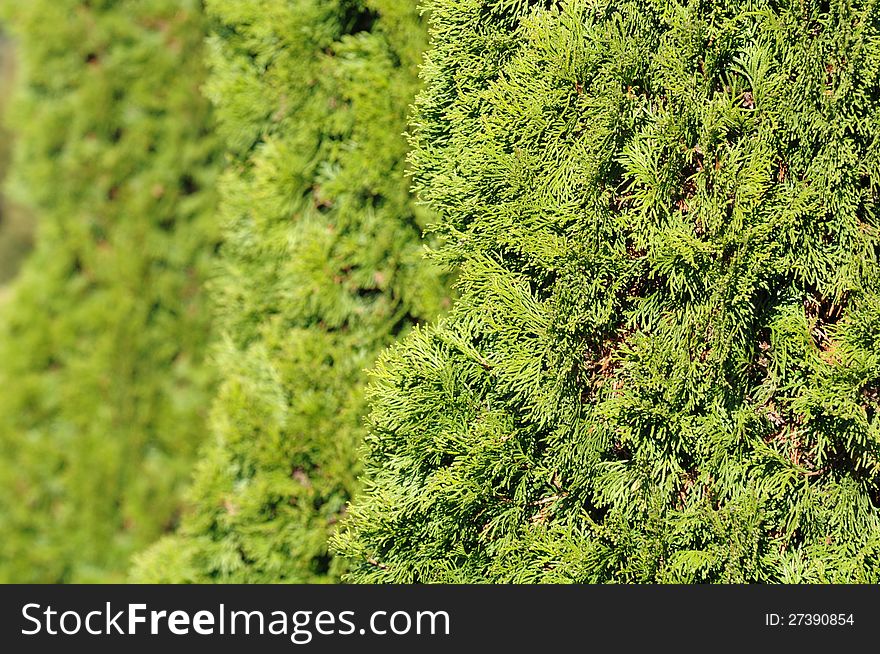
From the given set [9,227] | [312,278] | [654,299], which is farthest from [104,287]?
[9,227]

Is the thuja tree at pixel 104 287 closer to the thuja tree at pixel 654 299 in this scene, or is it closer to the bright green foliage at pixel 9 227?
the thuja tree at pixel 654 299

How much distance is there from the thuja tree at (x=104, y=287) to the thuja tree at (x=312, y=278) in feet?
6.39

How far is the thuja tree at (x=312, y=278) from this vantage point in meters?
3.27

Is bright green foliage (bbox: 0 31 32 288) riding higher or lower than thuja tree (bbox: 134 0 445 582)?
higher

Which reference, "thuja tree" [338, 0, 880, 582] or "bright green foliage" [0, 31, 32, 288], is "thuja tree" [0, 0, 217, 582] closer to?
"thuja tree" [338, 0, 880, 582]

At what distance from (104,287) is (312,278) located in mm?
2589

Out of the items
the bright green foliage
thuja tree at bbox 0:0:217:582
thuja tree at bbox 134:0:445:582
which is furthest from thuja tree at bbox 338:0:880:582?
the bright green foliage

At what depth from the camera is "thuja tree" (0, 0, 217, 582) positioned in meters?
5.25

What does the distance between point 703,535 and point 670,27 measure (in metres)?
1.50

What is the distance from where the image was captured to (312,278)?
10.8 ft

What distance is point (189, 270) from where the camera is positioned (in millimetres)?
5359

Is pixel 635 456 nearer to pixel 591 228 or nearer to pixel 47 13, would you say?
pixel 591 228

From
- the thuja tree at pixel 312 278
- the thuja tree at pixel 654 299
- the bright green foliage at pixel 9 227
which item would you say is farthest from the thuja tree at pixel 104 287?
the bright green foliage at pixel 9 227

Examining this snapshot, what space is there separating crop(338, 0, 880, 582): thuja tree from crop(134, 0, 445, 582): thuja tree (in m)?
0.58
